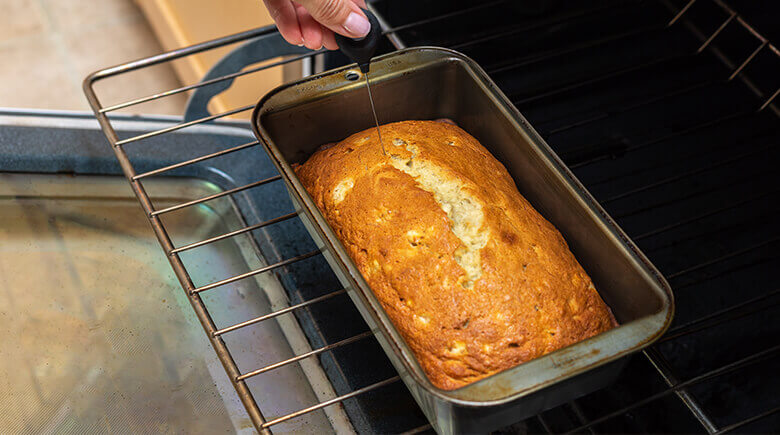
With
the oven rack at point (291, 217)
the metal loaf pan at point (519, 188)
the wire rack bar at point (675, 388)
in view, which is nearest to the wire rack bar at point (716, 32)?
the oven rack at point (291, 217)

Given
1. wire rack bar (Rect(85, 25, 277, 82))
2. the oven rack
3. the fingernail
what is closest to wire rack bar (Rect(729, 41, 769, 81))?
the oven rack

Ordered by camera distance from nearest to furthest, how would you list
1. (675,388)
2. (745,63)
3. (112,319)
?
(675,388) < (112,319) < (745,63)

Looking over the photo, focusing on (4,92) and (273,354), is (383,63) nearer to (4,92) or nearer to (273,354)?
(273,354)

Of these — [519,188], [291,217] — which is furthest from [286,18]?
[519,188]

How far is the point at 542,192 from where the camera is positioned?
0.98 metres

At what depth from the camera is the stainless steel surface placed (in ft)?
3.10

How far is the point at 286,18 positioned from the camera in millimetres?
1052

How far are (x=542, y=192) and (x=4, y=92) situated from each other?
2.62 metres

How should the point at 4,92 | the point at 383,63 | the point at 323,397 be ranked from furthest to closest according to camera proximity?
1. the point at 4,92
2. the point at 383,63
3. the point at 323,397

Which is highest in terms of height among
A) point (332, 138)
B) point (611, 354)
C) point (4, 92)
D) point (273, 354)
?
point (4, 92)

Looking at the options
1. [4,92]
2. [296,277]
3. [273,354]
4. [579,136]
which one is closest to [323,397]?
[273,354]

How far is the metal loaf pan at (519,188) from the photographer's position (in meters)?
0.72

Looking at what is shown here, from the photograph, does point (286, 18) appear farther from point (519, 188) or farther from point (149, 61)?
point (519, 188)

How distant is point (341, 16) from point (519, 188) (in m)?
0.37
